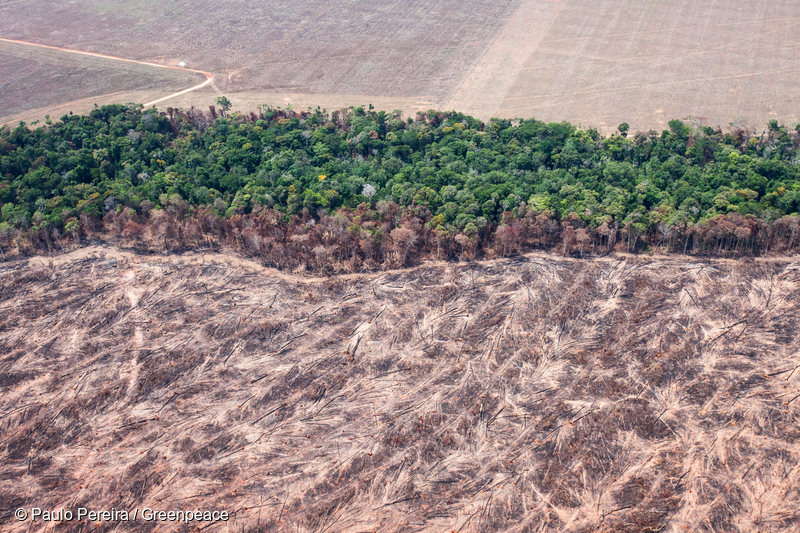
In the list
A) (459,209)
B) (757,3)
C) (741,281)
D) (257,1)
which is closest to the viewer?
(741,281)

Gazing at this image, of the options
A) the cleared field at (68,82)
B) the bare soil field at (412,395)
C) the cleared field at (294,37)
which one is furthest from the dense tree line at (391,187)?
the cleared field at (294,37)

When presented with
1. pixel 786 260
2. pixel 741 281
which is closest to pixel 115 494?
pixel 741 281

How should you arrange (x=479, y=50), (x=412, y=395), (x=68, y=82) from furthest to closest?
(x=479, y=50), (x=68, y=82), (x=412, y=395)

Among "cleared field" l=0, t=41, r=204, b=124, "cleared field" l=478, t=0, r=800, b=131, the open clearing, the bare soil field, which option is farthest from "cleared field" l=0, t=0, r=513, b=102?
the bare soil field

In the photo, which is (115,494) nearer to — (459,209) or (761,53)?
(459,209)

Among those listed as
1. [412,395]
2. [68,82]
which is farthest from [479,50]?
[412,395]

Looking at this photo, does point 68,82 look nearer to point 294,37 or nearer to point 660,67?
point 294,37
